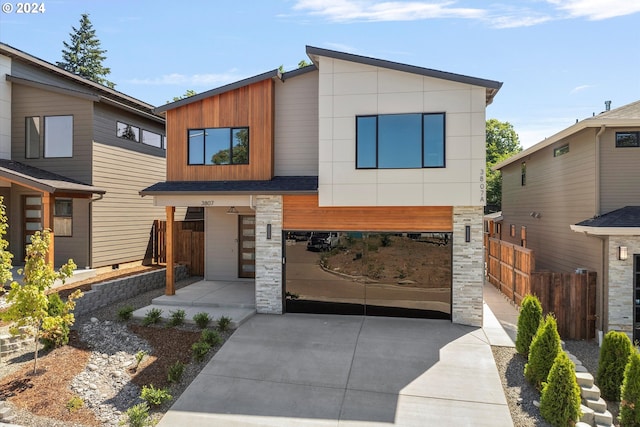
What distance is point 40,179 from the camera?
472 inches

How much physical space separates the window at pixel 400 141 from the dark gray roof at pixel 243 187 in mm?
1768

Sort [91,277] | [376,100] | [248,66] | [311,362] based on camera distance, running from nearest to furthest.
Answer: [311,362] < [376,100] < [91,277] < [248,66]

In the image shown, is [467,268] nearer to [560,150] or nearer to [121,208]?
[560,150]

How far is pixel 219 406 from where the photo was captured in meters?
6.29

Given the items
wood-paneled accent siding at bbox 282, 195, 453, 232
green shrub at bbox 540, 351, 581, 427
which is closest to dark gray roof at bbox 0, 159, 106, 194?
wood-paneled accent siding at bbox 282, 195, 453, 232

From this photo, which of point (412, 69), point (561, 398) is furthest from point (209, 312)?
point (412, 69)

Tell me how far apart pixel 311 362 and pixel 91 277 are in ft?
31.6

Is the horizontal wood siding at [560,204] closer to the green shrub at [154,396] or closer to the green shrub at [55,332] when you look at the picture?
Answer: the green shrub at [154,396]

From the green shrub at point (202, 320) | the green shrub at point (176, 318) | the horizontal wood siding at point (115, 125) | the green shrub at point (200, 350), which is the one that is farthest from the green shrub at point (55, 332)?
the horizontal wood siding at point (115, 125)

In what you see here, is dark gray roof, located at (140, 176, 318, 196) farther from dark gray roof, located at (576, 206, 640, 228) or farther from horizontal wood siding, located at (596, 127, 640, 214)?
horizontal wood siding, located at (596, 127, 640, 214)

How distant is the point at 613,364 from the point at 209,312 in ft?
30.0

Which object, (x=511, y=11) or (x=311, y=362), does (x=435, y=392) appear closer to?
(x=311, y=362)

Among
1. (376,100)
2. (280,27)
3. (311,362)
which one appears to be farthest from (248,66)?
(311,362)

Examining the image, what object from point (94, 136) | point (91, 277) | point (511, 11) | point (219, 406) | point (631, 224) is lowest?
point (219, 406)
